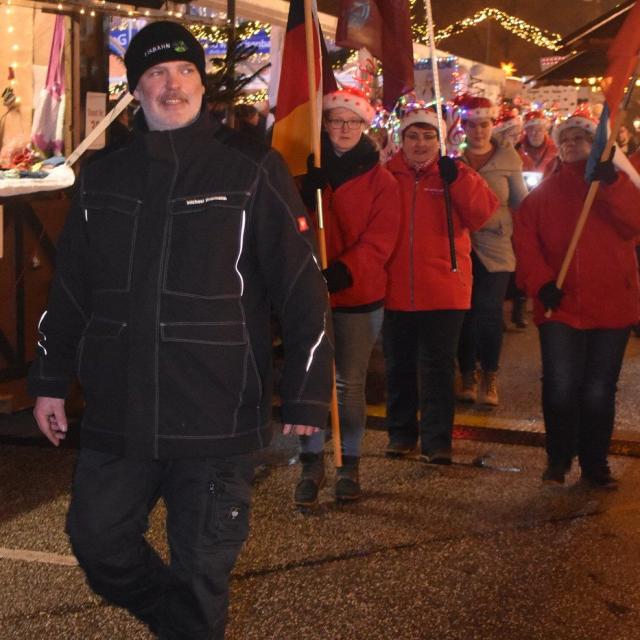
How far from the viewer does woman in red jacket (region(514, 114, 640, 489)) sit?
20.1 ft

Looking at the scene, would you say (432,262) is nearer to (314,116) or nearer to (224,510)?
(314,116)

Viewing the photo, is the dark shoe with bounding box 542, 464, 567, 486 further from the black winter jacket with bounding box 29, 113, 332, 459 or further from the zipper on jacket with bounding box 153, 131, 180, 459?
the zipper on jacket with bounding box 153, 131, 180, 459

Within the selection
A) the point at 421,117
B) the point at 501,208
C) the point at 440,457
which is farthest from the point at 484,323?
the point at 421,117

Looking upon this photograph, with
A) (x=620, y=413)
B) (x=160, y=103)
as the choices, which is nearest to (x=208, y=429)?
(x=160, y=103)

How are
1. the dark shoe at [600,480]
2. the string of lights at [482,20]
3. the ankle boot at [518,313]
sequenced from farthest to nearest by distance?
1. the string of lights at [482,20]
2. the ankle boot at [518,313]
3. the dark shoe at [600,480]

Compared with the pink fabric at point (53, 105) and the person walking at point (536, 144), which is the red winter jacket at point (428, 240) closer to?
the pink fabric at point (53, 105)

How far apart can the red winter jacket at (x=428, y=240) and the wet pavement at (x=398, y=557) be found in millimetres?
1004

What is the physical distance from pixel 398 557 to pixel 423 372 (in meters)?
1.79

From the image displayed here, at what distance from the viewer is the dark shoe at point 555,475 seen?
248 inches

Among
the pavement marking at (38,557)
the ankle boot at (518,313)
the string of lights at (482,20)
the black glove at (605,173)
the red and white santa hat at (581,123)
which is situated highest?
the string of lights at (482,20)

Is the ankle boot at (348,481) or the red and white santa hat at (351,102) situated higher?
the red and white santa hat at (351,102)

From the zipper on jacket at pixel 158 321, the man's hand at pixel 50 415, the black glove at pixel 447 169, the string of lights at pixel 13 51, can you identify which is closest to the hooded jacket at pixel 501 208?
the black glove at pixel 447 169

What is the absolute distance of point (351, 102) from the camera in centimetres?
593

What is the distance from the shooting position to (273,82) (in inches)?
433
